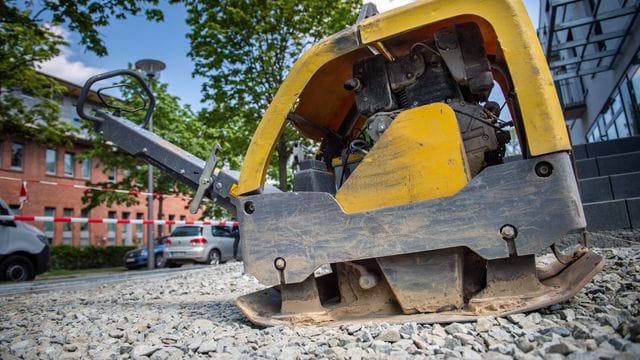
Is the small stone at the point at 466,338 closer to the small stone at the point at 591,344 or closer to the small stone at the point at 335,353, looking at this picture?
the small stone at the point at 591,344

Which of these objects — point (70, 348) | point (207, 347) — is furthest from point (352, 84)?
point (70, 348)

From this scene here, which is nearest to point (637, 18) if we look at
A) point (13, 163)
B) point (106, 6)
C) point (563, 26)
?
point (563, 26)

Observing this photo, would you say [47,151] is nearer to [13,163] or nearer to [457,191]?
[13,163]

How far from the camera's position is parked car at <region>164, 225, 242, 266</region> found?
1402 cm

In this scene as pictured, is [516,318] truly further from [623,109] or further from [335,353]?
[623,109]

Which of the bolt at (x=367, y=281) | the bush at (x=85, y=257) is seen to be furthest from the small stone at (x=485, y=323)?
the bush at (x=85, y=257)

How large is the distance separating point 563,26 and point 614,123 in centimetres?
449

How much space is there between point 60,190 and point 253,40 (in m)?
20.5

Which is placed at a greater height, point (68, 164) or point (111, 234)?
point (68, 164)

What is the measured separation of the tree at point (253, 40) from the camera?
12227mm

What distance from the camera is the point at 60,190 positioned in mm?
26156

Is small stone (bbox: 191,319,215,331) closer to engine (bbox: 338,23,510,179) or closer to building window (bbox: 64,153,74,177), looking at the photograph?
engine (bbox: 338,23,510,179)

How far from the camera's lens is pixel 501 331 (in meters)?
2.01

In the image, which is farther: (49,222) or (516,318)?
(49,222)
